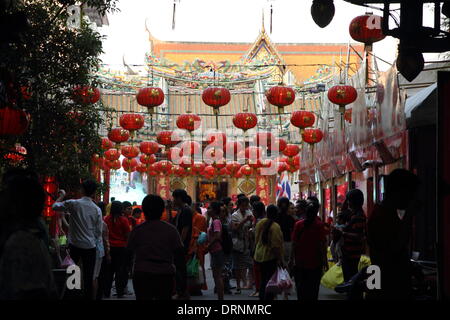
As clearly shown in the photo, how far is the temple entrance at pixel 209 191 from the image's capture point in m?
36.6

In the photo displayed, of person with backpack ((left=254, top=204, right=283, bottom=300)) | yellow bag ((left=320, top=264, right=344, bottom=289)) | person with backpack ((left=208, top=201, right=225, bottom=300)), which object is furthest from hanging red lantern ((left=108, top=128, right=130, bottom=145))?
person with backpack ((left=254, top=204, right=283, bottom=300))

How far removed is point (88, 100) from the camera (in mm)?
11297

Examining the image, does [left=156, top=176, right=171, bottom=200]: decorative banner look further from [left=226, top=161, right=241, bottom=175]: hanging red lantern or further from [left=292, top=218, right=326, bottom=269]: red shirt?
[left=292, top=218, right=326, bottom=269]: red shirt

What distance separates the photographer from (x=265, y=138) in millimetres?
29359

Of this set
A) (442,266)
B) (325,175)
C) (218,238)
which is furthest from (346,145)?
(442,266)

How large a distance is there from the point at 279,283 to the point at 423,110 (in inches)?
161

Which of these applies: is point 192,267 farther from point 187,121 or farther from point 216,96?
point 187,121

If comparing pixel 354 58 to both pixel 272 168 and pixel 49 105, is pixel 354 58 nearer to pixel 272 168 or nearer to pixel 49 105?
pixel 272 168

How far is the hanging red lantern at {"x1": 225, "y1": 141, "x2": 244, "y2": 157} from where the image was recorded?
2909cm

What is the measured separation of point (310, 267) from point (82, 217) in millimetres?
2546

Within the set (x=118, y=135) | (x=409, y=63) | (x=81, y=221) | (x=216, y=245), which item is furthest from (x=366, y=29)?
(x=118, y=135)

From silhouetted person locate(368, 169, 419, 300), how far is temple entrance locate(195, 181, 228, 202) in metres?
31.2

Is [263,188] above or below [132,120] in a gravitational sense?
below

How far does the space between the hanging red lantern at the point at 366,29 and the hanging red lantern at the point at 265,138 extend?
1688 centimetres
